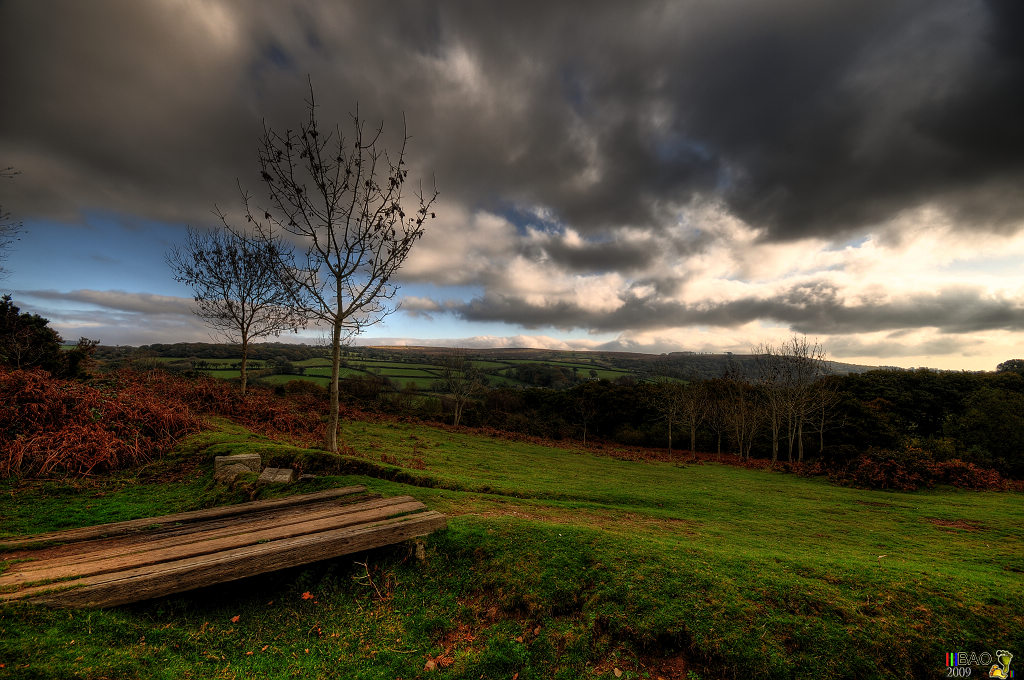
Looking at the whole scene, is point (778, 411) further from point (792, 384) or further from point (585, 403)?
point (585, 403)

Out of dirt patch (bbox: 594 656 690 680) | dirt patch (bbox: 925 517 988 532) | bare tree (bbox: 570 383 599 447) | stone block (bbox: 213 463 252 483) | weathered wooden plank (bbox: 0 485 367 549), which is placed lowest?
bare tree (bbox: 570 383 599 447)

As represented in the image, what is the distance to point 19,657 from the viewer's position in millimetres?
2768

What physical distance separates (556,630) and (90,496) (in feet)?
28.9

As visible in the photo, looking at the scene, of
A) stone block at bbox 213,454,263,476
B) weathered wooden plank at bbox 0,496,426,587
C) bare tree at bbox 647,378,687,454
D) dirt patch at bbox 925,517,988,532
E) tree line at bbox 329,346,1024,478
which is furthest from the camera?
bare tree at bbox 647,378,687,454

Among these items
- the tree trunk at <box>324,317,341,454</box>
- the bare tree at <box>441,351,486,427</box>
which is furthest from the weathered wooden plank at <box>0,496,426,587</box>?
the bare tree at <box>441,351,486,427</box>

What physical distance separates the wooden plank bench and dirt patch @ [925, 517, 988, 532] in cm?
1576

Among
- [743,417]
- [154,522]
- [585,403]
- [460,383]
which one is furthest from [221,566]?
[585,403]

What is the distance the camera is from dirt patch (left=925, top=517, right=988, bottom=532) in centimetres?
1108

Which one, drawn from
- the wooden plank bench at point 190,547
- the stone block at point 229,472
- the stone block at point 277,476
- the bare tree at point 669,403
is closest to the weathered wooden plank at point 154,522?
the wooden plank bench at point 190,547

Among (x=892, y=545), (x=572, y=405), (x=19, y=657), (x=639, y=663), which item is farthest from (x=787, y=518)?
(x=572, y=405)

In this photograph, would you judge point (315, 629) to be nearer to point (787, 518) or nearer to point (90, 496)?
point (90, 496)

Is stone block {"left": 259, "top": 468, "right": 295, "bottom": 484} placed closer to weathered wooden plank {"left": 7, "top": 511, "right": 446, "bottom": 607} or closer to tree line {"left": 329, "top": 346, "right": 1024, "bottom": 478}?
weathered wooden plank {"left": 7, "top": 511, "right": 446, "bottom": 607}

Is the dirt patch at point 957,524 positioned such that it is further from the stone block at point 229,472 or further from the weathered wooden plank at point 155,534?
the stone block at point 229,472

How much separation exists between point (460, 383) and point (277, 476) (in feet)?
117
